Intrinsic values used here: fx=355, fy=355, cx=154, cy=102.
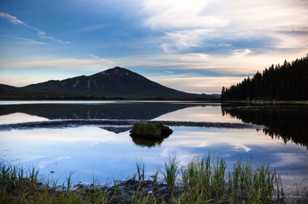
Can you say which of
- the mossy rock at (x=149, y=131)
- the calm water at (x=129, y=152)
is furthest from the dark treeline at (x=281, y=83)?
the mossy rock at (x=149, y=131)

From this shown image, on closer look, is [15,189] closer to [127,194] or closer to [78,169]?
[127,194]

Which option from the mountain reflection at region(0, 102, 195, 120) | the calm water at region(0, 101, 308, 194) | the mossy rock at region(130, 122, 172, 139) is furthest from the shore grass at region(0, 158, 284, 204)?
the mountain reflection at region(0, 102, 195, 120)

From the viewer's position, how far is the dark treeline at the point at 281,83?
133 meters

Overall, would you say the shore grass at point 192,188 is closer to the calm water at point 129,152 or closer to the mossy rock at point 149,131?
the calm water at point 129,152

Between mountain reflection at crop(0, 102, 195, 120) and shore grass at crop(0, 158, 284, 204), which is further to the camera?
mountain reflection at crop(0, 102, 195, 120)

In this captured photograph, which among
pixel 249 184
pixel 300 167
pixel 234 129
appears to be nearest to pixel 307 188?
pixel 249 184

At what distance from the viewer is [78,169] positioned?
763 inches

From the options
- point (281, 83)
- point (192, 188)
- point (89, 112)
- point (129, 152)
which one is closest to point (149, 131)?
point (129, 152)

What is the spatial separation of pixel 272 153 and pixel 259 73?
157349mm

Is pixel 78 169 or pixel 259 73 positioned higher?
pixel 259 73

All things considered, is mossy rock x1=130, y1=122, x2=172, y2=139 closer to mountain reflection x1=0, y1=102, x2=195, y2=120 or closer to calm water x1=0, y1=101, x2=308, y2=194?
calm water x1=0, y1=101, x2=308, y2=194

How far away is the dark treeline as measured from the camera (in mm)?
132625

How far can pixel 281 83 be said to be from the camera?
139625mm

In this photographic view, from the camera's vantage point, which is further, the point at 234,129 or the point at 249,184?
the point at 234,129
